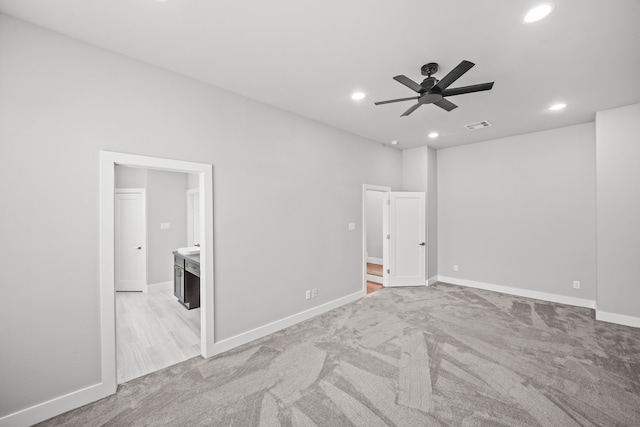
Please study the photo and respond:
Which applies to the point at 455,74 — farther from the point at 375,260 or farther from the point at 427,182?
the point at 375,260

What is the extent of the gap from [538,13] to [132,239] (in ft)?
21.5

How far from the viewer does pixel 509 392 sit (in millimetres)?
2295

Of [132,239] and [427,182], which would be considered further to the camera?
[427,182]

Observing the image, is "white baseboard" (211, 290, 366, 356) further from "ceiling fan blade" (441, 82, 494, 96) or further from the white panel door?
"ceiling fan blade" (441, 82, 494, 96)

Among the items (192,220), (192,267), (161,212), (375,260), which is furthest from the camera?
(375,260)

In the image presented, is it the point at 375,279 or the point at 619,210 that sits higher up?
the point at 619,210

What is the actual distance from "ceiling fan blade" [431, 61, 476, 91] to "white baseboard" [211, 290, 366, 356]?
10.6 ft

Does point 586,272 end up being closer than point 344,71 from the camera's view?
No

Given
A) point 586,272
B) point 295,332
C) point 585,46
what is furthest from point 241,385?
point 586,272

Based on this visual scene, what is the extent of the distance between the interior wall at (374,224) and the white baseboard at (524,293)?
2.60m

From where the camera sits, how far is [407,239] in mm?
5625

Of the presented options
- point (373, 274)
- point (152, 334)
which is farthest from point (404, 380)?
point (373, 274)

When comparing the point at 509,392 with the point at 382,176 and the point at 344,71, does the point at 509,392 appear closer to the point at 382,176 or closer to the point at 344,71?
the point at 344,71

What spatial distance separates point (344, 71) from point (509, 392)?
332 cm
